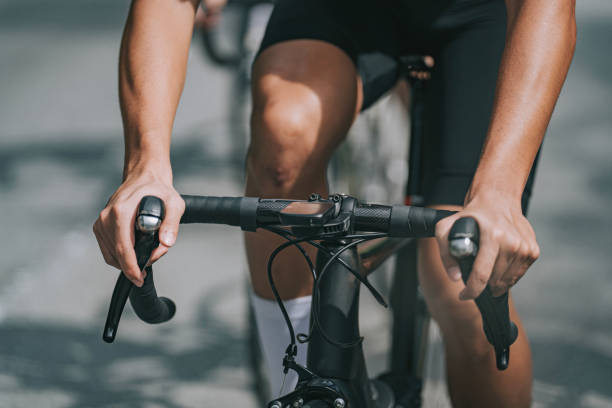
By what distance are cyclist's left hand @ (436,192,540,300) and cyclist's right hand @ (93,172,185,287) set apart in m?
0.47

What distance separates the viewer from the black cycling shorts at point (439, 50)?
187cm

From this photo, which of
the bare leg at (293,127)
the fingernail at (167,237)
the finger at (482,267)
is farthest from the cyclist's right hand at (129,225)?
the finger at (482,267)

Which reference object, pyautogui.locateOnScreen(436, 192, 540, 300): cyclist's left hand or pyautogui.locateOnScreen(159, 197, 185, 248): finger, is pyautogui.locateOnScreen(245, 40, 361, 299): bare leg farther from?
pyautogui.locateOnScreen(436, 192, 540, 300): cyclist's left hand

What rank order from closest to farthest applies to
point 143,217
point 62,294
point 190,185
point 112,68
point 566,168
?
point 143,217, point 62,294, point 190,185, point 566,168, point 112,68

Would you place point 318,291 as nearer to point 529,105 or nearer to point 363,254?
point 363,254

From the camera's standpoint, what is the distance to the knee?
5.55 ft

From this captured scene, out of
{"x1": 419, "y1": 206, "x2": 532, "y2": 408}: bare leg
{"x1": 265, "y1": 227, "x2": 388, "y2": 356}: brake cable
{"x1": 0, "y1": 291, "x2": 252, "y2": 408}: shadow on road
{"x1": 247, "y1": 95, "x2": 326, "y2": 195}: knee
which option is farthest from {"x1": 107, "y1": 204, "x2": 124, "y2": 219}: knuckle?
{"x1": 0, "y1": 291, "x2": 252, "y2": 408}: shadow on road

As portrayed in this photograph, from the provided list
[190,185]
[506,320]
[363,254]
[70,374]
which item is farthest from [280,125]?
[190,185]

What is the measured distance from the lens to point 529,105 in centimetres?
138

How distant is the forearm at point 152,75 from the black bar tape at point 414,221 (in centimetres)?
47

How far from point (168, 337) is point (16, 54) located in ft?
21.2

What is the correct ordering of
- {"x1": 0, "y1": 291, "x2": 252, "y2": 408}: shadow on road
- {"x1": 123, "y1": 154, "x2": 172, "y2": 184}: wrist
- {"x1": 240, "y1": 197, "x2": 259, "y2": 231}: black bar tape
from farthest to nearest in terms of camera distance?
{"x1": 0, "y1": 291, "x2": 252, "y2": 408}: shadow on road < {"x1": 123, "y1": 154, "x2": 172, "y2": 184}: wrist < {"x1": 240, "y1": 197, "x2": 259, "y2": 231}: black bar tape

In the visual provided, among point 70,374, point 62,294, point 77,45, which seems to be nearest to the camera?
point 70,374

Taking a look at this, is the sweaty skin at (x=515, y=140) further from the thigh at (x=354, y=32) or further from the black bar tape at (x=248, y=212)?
the thigh at (x=354, y=32)
